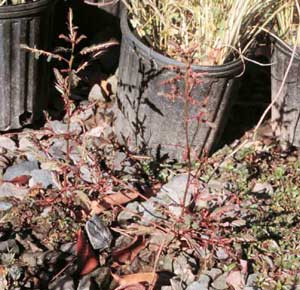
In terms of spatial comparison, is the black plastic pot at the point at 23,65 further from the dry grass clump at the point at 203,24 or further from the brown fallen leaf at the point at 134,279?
the brown fallen leaf at the point at 134,279

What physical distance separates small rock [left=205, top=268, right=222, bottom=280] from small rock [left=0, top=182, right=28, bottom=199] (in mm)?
786

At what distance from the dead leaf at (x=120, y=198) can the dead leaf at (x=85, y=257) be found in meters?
0.23

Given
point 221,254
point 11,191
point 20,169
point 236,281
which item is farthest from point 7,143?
point 236,281

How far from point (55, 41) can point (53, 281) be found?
1.30m

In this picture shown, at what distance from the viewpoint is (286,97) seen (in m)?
3.11

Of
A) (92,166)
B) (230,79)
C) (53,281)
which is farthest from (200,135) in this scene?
(53,281)

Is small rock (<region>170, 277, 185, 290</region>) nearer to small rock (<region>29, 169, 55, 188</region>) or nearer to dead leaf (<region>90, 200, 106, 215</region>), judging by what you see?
dead leaf (<region>90, 200, 106, 215</region>)

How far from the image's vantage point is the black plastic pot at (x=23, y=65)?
8.91 ft

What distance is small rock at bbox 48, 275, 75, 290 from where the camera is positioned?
2.41 metres

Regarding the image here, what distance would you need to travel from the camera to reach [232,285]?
8.43 feet

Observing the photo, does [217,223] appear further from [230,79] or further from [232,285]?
[230,79]

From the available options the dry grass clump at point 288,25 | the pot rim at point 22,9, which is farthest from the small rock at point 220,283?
the pot rim at point 22,9

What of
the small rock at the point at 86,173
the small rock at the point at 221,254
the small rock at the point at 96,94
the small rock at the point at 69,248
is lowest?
the small rock at the point at 69,248

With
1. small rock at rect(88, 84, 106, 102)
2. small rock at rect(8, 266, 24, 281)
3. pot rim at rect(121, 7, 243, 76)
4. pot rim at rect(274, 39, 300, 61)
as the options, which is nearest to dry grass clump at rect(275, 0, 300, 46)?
pot rim at rect(274, 39, 300, 61)
